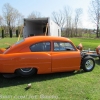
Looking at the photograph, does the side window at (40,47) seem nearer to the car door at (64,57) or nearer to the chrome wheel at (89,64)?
the car door at (64,57)

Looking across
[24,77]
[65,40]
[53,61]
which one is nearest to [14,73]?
[24,77]

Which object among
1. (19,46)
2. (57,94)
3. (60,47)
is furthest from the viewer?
(60,47)

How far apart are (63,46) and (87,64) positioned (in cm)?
134

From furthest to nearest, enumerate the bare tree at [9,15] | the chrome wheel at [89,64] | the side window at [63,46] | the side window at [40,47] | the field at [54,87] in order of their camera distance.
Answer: the bare tree at [9,15]
the chrome wheel at [89,64]
the side window at [63,46]
the side window at [40,47]
the field at [54,87]

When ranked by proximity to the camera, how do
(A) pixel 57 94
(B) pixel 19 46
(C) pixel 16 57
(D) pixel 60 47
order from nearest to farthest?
(A) pixel 57 94, (C) pixel 16 57, (B) pixel 19 46, (D) pixel 60 47

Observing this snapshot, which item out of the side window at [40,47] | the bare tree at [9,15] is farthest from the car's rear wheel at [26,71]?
the bare tree at [9,15]

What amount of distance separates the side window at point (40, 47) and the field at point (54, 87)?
1008mm

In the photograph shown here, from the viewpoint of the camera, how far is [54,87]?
4797mm

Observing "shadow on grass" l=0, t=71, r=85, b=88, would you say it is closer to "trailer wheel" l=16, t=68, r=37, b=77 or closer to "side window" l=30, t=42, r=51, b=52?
"trailer wheel" l=16, t=68, r=37, b=77

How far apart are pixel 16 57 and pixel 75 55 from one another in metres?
2.17

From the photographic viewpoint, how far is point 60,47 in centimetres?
587

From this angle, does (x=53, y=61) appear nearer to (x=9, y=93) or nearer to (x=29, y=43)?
(x=29, y=43)

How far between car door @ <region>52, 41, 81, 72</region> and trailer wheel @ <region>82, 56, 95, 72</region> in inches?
16.6

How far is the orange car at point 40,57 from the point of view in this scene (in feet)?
16.7
